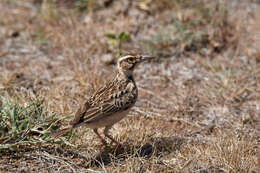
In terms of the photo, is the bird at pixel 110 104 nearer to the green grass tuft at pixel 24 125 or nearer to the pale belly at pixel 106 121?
the pale belly at pixel 106 121

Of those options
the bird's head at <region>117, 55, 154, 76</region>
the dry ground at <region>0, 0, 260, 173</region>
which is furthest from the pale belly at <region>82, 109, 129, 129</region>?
the bird's head at <region>117, 55, 154, 76</region>

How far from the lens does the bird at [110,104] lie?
5.22 meters

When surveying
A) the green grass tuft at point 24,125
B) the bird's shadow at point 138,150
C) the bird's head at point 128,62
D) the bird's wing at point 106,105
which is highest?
the bird's head at point 128,62

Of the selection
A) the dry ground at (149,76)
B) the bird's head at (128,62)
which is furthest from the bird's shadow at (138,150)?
the bird's head at (128,62)

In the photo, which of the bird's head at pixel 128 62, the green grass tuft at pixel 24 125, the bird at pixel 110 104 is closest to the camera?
the green grass tuft at pixel 24 125

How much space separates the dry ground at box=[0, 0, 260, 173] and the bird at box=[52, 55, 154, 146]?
350mm

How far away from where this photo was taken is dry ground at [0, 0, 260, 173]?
5.25 metres

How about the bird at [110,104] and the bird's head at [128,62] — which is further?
the bird's head at [128,62]

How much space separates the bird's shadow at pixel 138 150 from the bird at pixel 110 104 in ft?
0.47

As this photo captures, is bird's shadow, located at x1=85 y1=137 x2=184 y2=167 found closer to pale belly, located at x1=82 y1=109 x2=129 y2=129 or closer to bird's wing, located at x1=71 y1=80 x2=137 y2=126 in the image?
pale belly, located at x1=82 y1=109 x2=129 y2=129

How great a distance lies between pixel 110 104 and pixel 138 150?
77 cm

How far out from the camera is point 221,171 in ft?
Result: 16.6

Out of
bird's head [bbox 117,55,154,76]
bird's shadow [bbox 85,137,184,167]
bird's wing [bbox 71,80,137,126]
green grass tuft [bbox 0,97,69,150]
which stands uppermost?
bird's head [bbox 117,55,154,76]

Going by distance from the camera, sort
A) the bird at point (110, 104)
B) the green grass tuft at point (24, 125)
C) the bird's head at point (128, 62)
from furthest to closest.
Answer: the bird's head at point (128, 62), the bird at point (110, 104), the green grass tuft at point (24, 125)
